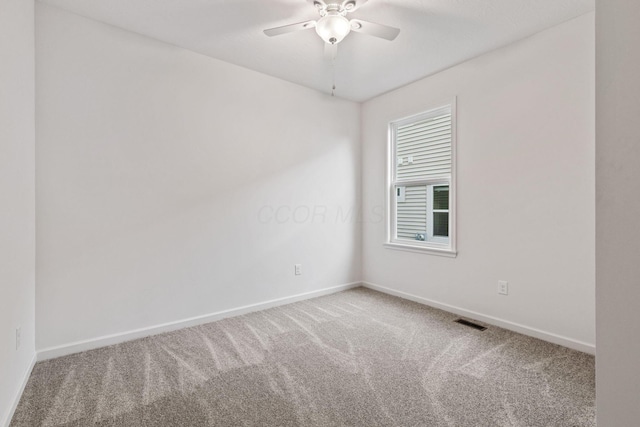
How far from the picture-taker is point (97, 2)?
6.95 feet

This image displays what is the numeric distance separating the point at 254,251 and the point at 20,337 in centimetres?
181

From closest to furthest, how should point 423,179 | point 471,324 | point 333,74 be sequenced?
point 471,324 → point 333,74 → point 423,179

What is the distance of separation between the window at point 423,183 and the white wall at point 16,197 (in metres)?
3.34

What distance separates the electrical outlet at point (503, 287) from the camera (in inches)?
106

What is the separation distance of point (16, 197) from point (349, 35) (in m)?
2.60

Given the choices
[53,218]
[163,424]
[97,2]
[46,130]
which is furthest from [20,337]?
[97,2]

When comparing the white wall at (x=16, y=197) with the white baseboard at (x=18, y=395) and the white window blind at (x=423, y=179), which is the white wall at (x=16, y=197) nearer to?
the white baseboard at (x=18, y=395)

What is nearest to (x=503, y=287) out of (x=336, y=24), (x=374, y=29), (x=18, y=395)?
(x=374, y=29)

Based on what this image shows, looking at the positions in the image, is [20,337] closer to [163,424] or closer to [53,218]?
[53,218]

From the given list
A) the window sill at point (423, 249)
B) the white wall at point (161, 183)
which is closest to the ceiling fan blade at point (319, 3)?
the white wall at point (161, 183)

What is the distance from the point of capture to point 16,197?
1701mm

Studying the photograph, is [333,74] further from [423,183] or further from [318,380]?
[318,380]

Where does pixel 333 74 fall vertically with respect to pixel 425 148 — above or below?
above
